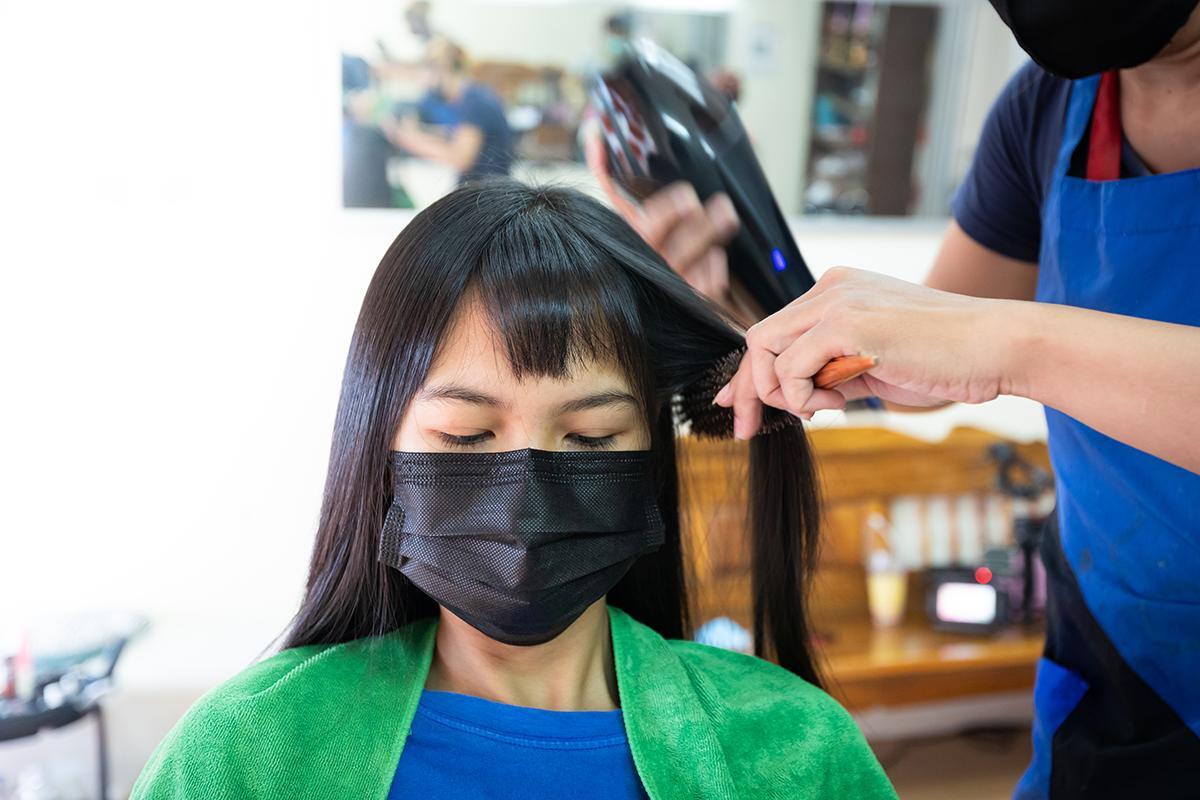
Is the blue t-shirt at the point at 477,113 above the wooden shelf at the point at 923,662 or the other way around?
above

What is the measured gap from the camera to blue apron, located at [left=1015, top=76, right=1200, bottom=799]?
45.7 inches

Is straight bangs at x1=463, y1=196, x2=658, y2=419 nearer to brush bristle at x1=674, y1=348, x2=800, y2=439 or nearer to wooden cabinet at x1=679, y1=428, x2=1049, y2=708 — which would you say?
brush bristle at x1=674, y1=348, x2=800, y2=439

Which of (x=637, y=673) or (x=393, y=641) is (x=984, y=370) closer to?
(x=637, y=673)

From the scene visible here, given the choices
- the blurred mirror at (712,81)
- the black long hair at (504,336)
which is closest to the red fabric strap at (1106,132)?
the black long hair at (504,336)

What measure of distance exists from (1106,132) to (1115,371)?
1.59ft

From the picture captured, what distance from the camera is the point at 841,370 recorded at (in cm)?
Result: 99

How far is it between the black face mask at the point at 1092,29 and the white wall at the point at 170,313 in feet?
7.48

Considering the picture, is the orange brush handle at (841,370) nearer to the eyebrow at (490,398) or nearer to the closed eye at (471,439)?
the eyebrow at (490,398)

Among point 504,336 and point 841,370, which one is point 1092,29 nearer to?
point 841,370

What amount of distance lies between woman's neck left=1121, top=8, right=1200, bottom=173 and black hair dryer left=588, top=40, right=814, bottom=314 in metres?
0.42

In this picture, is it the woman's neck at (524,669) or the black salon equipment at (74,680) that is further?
the black salon equipment at (74,680)

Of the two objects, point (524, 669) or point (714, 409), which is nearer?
point (524, 669)

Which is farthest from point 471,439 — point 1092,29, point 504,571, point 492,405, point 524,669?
point 1092,29

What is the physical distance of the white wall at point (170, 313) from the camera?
9.61 ft
